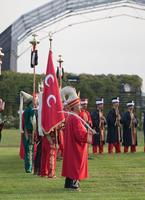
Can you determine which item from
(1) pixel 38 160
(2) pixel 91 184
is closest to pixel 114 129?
(1) pixel 38 160

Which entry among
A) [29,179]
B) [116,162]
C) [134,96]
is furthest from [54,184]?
[134,96]

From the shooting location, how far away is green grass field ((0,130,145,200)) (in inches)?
356

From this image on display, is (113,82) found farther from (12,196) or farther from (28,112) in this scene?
(12,196)

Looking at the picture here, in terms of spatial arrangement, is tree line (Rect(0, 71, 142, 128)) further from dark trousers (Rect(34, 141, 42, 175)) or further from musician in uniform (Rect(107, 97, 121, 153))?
dark trousers (Rect(34, 141, 42, 175))

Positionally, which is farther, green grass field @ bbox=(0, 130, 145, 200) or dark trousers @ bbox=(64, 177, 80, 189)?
dark trousers @ bbox=(64, 177, 80, 189)

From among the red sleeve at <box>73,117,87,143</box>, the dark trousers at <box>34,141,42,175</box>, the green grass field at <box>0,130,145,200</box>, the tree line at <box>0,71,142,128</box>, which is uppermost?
the tree line at <box>0,71,142,128</box>

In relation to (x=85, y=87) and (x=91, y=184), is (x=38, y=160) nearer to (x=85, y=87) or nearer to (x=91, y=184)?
(x=91, y=184)

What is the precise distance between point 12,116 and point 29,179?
90.7ft

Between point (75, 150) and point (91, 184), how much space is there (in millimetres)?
1041

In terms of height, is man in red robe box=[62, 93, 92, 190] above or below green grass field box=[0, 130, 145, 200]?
above

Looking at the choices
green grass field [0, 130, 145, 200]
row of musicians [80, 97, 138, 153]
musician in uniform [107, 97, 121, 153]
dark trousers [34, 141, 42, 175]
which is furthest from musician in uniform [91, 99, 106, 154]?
dark trousers [34, 141, 42, 175]

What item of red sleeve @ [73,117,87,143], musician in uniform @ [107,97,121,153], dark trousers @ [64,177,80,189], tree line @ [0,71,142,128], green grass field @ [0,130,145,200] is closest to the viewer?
green grass field @ [0,130,145,200]

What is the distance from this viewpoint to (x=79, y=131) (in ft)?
31.7

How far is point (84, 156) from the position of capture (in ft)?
32.3
